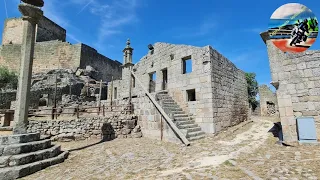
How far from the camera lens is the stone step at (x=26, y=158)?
14.1 feet

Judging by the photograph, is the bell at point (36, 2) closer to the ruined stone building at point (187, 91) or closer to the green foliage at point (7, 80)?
the ruined stone building at point (187, 91)

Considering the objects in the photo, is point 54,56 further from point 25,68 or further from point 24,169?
point 24,169

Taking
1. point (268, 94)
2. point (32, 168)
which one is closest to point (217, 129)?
point (32, 168)

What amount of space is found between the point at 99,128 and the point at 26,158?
Answer: 5.02 meters

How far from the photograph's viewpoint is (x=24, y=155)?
4.59 m

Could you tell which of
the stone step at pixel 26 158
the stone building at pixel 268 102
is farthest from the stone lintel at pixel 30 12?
the stone building at pixel 268 102

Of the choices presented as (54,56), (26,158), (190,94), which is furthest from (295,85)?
(54,56)

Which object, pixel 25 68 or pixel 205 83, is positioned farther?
pixel 205 83

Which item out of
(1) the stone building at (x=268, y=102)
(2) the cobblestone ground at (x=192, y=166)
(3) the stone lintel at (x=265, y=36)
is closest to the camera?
(2) the cobblestone ground at (x=192, y=166)

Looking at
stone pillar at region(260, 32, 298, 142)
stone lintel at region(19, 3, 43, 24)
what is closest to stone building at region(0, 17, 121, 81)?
stone lintel at region(19, 3, 43, 24)

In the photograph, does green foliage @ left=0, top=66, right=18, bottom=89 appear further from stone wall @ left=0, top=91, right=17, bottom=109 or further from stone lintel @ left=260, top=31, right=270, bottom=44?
stone lintel @ left=260, top=31, right=270, bottom=44

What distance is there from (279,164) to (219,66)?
686 centimetres

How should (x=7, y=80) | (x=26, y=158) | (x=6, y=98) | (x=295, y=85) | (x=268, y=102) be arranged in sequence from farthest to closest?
1. (x=7, y=80)
2. (x=268, y=102)
3. (x=6, y=98)
4. (x=295, y=85)
5. (x=26, y=158)

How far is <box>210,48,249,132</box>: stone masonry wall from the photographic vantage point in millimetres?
9320
